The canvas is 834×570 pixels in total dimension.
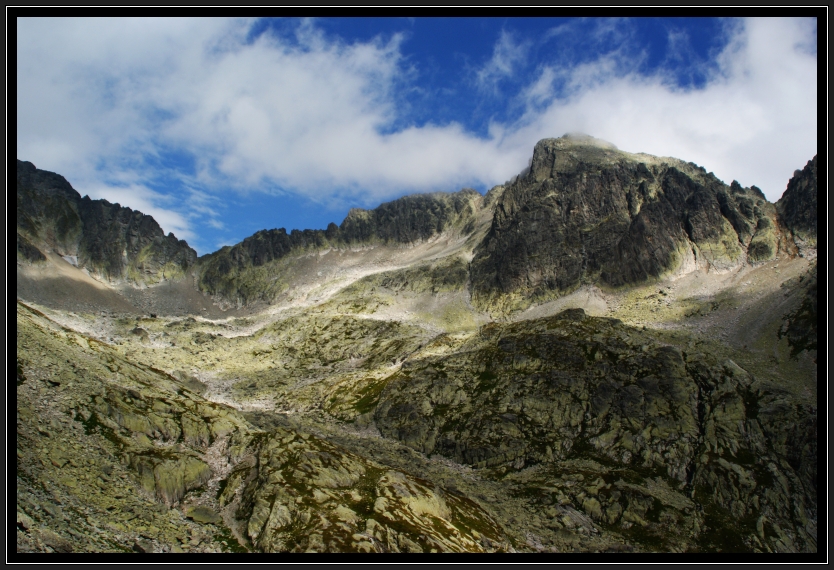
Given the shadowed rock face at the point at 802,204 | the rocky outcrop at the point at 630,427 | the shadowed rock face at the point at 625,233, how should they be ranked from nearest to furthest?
1. the rocky outcrop at the point at 630,427
2. the shadowed rock face at the point at 802,204
3. the shadowed rock face at the point at 625,233

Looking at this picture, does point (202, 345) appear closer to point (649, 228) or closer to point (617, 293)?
point (617, 293)

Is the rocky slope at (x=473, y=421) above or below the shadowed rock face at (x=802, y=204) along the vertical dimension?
below

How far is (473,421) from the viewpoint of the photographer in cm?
7925

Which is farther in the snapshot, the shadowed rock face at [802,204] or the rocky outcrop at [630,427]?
the shadowed rock face at [802,204]

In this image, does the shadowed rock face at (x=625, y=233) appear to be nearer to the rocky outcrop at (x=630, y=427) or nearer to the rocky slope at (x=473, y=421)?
the rocky slope at (x=473, y=421)

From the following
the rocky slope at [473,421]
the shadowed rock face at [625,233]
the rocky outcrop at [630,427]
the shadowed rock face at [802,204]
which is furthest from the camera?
the shadowed rock face at [625,233]

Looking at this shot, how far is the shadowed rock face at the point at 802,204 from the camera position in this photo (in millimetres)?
138250

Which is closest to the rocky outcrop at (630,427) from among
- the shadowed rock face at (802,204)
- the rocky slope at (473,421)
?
the rocky slope at (473,421)

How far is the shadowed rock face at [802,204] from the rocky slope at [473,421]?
4.24ft

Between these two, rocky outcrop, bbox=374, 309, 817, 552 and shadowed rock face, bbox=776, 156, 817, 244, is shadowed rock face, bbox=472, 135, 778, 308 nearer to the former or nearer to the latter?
shadowed rock face, bbox=776, 156, 817, 244

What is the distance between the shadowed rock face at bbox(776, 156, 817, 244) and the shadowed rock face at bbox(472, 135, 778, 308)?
516 cm

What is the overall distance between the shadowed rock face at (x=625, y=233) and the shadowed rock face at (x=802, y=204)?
16.9 ft

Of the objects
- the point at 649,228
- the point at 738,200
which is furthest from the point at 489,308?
the point at 738,200

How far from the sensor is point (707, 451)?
210 feet
